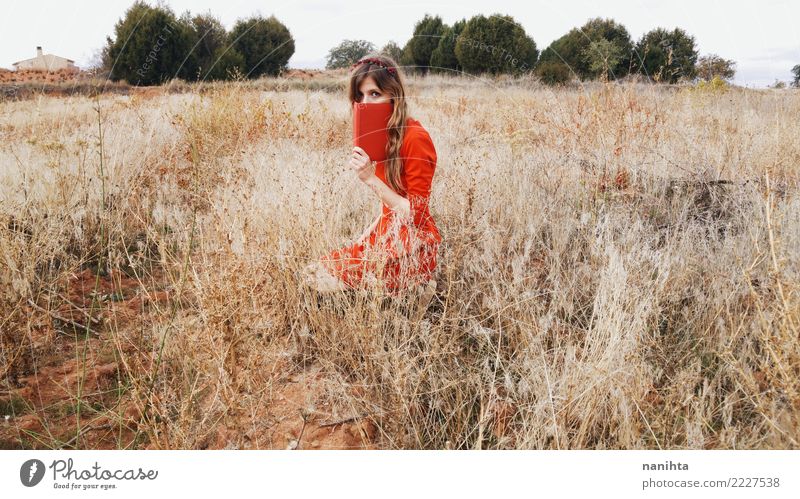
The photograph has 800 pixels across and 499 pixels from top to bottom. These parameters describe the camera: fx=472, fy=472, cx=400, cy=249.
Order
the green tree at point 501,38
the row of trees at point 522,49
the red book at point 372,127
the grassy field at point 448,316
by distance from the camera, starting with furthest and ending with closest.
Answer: the green tree at point 501,38 → the row of trees at point 522,49 → the red book at point 372,127 → the grassy field at point 448,316

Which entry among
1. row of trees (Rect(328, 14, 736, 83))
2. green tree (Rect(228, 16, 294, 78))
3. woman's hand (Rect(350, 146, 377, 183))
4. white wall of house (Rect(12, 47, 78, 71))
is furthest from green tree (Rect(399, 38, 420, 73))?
white wall of house (Rect(12, 47, 78, 71))

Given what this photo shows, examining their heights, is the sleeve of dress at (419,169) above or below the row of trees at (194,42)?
below

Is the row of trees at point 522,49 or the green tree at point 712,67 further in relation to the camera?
the green tree at point 712,67

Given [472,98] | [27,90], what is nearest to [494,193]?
[472,98]

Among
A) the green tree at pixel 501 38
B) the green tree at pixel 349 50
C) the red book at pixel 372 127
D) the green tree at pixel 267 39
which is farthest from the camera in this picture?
the green tree at pixel 267 39

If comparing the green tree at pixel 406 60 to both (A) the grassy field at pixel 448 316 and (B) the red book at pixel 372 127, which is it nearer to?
(B) the red book at pixel 372 127

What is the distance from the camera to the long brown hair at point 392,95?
1.79 meters

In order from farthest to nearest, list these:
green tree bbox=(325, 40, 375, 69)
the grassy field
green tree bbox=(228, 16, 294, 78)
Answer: green tree bbox=(228, 16, 294, 78), green tree bbox=(325, 40, 375, 69), the grassy field

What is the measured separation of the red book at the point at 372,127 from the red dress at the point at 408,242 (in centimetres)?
11

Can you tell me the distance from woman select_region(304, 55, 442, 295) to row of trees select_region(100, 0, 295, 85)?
51 cm

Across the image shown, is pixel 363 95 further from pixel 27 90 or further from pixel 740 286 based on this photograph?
pixel 27 90

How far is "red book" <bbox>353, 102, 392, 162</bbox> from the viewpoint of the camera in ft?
5.45

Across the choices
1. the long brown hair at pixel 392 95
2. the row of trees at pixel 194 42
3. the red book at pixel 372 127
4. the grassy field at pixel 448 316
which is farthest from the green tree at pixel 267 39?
the red book at pixel 372 127

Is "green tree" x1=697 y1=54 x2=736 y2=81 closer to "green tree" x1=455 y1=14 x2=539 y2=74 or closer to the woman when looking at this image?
"green tree" x1=455 y1=14 x2=539 y2=74
